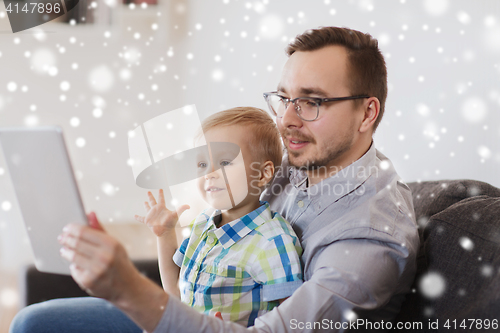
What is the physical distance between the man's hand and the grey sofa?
2.03ft

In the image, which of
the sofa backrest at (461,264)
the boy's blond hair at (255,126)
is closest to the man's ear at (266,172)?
the boy's blond hair at (255,126)

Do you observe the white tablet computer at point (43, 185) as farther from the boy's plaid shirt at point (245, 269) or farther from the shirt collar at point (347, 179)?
A: the shirt collar at point (347, 179)

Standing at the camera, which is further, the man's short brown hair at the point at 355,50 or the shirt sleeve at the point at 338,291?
the man's short brown hair at the point at 355,50

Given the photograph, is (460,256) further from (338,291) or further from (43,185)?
(43,185)

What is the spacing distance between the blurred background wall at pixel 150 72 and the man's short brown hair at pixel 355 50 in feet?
1.40

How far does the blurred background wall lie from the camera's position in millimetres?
1534

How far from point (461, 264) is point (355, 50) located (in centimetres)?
57

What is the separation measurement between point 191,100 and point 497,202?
2.64 m

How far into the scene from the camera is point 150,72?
11.0 feet

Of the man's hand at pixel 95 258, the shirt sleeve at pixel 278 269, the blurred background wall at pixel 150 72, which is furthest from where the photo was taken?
the blurred background wall at pixel 150 72

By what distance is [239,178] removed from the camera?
3.22 ft

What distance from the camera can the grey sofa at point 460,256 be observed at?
29.6 inches

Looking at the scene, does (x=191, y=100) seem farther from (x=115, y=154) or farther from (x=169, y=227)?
(x=169, y=227)

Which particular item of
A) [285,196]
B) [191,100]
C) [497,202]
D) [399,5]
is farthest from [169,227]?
[191,100]
